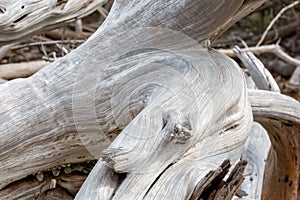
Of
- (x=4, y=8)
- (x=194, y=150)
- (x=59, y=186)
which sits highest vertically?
(x=4, y=8)

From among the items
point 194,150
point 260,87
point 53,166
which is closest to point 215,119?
point 194,150

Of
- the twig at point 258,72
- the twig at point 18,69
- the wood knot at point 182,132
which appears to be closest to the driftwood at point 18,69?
the twig at point 18,69

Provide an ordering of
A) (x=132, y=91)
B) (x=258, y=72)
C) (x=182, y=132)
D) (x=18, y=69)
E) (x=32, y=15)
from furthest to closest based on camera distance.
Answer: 1. (x=18, y=69)
2. (x=258, y=72)
3. (x=32, y=15)
4. (x=132, y=91)
5. (x=182, y=132)

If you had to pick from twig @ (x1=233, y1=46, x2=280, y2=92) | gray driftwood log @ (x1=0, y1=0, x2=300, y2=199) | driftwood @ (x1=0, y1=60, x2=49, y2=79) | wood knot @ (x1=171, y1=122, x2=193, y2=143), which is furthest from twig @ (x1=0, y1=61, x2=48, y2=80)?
wood knot @ (x1=171, y1=122, x2=193, y2=143)

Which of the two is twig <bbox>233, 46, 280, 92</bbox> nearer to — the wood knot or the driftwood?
the wood knot

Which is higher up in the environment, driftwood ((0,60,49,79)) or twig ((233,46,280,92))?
twig ((233,46,280,92))

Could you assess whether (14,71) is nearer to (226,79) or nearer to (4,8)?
(4,8)

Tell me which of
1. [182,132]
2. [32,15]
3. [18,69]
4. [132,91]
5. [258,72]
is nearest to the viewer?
[182,132]

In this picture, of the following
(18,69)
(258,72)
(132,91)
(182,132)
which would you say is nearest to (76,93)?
(132,91)

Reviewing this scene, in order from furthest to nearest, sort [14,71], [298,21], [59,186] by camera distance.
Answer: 1. [298,21]
2. [14,71]
3. [59,186]

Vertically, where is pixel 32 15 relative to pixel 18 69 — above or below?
above

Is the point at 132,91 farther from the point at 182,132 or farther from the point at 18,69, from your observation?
the point at 18,69
